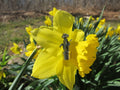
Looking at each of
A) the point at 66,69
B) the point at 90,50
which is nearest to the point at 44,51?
the point at 66,69

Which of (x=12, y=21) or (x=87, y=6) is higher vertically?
(x=87, y=6)

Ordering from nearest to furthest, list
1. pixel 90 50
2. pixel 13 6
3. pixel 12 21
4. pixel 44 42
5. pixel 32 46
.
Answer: pixel 44 42 < pixel 90 50 < pixel 32 46 < pixel 12 21 < pixel 13 6

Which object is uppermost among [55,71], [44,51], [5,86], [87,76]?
[44,51]

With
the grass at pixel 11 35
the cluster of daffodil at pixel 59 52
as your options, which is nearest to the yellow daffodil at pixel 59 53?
the cluster of daffodil at pixel 59 52

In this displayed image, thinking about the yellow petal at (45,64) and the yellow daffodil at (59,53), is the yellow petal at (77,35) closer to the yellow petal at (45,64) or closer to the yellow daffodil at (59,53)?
the yellow daffodil at (59,53)

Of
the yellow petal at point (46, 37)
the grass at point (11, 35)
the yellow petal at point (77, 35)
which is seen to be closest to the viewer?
the yellow petal at point (46, 37)

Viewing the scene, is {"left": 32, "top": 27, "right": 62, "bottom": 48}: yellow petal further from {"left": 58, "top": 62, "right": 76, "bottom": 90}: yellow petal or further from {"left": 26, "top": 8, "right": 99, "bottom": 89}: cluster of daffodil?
{"left": 58, "top": 62, "right": 76, "bottom": 90}: yellow petal

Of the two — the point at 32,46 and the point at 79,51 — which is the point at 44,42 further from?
the point at 32,46
